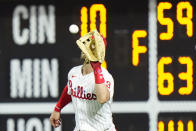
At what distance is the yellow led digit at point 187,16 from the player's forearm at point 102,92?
1501mm

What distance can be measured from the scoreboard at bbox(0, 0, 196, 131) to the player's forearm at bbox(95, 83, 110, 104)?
1314mm

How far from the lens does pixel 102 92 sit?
2.76m

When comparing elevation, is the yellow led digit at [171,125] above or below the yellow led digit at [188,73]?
below

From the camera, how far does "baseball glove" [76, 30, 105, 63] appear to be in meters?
2.74

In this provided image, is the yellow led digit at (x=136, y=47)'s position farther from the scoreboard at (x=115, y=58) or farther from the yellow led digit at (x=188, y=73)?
the yellow led digit at (x=188, y=73)

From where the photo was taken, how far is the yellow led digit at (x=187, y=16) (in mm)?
4070

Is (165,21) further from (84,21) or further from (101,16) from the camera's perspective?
(84,21)

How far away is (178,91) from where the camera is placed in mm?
4090

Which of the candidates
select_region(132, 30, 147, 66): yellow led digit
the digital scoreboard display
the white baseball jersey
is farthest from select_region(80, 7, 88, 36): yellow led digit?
the white baseball jersey

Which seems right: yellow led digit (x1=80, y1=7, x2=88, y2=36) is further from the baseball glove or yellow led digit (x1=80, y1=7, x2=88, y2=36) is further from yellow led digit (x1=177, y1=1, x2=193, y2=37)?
the baseball glove

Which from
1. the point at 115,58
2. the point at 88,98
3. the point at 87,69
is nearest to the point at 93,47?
the point at 87,69

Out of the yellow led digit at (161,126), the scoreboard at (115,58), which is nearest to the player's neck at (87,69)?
the scoreboard at (115,58)

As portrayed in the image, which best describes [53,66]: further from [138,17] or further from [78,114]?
[78,114]

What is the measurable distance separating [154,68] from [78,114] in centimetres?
121
